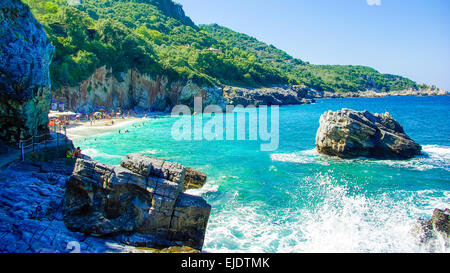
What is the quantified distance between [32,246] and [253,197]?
11.2 metres

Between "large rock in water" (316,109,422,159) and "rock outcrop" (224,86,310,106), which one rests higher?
"rock outcrop" (224,86,310,106)

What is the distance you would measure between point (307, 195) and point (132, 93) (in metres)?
53.5

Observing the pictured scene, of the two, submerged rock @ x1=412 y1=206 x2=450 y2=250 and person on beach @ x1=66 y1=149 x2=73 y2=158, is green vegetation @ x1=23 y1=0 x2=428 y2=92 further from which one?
submerged rock @ x1=412 y1=206 x2=450 y2=250

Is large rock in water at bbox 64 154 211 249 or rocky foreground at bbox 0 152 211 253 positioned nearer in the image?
rocky foreground at bbox 0 152 211 253

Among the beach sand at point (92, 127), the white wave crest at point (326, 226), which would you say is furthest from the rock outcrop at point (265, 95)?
the white wave crest at point (326, 226)

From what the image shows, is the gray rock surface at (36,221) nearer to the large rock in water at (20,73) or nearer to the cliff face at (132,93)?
the large rock in water at (20,73)

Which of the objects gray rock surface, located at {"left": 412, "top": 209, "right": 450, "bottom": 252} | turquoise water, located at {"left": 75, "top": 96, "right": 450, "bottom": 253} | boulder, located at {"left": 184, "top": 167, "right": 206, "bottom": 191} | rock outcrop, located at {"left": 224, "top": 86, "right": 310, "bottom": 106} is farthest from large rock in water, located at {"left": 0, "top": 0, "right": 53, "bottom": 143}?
rock outcrop, located at {"left": 224, "top": 86, "right": 310, "bottom": 106}

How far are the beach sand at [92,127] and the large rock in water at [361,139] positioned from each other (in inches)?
1102

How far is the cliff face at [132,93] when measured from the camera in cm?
4807

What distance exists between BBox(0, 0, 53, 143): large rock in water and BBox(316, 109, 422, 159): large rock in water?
22.2 meters

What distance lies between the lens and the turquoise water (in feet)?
38.3

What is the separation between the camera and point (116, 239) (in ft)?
30.1

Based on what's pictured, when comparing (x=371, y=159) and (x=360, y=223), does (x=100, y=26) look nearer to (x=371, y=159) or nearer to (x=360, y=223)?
(x=371, y=159)
